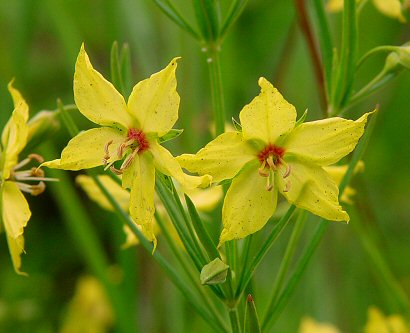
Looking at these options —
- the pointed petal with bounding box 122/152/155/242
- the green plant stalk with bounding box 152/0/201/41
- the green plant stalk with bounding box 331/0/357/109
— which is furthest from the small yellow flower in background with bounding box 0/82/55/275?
the green plant stalk with bounding box 331/0/357/109

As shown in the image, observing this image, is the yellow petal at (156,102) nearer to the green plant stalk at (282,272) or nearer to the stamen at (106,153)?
→ the stamen at (106,153)

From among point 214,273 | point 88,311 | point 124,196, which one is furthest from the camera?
point 88,311

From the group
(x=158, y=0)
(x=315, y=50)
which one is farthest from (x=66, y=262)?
(x=158, y=0)

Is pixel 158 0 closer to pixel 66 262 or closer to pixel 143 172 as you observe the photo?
pixel 143 172

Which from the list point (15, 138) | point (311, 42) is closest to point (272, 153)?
point (15, 138)

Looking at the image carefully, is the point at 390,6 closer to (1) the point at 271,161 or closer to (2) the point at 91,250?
(1) the point at 271,161

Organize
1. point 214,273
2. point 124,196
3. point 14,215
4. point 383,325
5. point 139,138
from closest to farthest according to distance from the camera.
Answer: point 214,273
point 139,138
point 14,215
point 124,196
point 383,325
